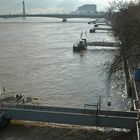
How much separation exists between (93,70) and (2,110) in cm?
2396

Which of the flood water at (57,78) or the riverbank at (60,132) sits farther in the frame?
the flood water at (57,78)

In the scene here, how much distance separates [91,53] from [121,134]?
142 feet

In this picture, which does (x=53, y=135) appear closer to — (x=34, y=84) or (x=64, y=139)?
(x=64, y=139)

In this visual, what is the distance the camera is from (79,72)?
45.7 m

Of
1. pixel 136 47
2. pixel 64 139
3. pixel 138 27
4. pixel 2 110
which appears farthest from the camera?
pixel 136 47

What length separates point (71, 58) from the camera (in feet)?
194

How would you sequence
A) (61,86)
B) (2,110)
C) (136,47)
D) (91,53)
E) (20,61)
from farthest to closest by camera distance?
1. (91,53)
2. (20,61)
3. (61,86)
4. (136,47)
5. (2,110)

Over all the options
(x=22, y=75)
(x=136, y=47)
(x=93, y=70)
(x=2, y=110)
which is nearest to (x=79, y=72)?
(x=93, y=70)

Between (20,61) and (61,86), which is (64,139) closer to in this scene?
(61,86)

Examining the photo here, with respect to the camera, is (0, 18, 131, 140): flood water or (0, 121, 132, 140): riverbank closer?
(0, 121, 132, 140): riverbank

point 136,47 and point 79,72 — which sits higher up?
point 136,47

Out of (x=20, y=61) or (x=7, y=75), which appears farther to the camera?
(x=20, y=61)

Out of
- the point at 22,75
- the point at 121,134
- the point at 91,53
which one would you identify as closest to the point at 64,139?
the point at 121,134

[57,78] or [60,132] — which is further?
[57,78]
